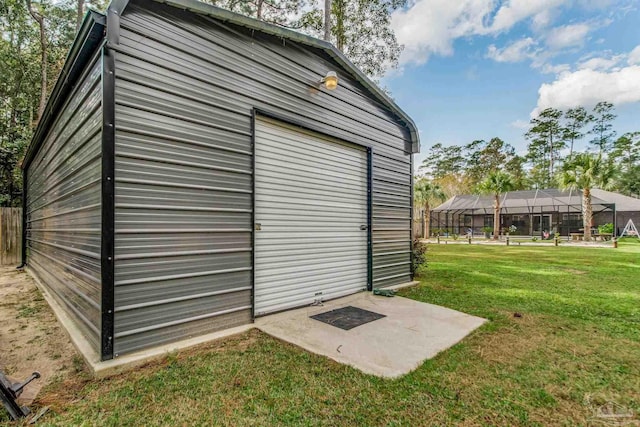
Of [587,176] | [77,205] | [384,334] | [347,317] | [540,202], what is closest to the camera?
[384,334]

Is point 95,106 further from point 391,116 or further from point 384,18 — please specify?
point 384,18

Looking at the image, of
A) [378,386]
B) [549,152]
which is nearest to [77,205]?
[378,386]

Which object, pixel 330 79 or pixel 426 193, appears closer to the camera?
pixel 330 79

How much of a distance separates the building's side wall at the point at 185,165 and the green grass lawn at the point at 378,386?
0.48 m

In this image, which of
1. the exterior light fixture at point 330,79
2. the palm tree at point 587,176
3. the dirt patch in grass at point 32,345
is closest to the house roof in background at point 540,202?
the palm tree at point 587,176

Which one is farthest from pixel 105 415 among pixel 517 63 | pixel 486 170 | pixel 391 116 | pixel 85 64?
pixel 486 170

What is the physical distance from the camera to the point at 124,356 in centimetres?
245

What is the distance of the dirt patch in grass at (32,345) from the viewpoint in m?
2.39

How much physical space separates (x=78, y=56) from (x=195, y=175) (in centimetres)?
161

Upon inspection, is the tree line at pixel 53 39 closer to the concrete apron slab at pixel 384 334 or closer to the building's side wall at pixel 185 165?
the building's side wall at pixel 185 165

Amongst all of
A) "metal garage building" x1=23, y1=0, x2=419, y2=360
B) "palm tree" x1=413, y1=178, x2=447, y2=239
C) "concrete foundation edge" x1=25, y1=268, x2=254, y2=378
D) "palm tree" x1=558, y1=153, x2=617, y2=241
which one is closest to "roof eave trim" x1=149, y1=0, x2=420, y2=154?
"metal garage building" x1=23, y1=0, x2=419, y2=360

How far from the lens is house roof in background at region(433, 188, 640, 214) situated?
21.5 meters

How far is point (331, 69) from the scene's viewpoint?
14.8 ft

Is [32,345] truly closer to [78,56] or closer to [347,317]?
[78,56]
